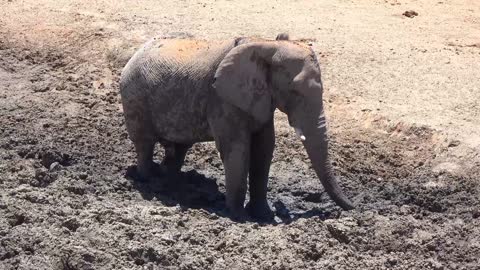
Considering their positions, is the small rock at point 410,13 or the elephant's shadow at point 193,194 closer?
the elephant's shadow at point 193,194

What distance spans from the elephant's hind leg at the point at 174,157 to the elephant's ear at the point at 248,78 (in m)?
1.54

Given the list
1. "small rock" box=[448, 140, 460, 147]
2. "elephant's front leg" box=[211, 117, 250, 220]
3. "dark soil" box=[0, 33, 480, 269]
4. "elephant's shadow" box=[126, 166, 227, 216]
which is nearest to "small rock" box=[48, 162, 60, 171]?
"dark soil" box=[0, 33, 480, 269]

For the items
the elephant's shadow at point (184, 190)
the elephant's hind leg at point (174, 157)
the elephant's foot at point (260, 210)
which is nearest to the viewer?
the elephant's foot at point (260, 210)

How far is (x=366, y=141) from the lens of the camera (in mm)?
10961

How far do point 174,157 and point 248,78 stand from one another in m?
1.80

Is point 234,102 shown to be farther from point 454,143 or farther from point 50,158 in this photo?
Result: point 454,143

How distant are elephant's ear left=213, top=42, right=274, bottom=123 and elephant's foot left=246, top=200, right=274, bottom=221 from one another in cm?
99

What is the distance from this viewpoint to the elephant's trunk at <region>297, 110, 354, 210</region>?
8.51 m

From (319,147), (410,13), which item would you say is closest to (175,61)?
(319,147)

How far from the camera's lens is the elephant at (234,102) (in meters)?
8.53

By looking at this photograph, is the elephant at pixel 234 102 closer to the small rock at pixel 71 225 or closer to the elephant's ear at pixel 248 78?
the elephant's ear at pixel 248 78

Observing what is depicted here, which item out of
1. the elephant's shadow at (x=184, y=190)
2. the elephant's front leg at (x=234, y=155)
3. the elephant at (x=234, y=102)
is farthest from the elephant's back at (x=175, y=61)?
the elephant's shadow at (x=184, y=190)

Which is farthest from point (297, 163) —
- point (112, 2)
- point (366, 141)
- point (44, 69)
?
point (112, 2)

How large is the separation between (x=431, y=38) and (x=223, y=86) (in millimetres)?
5942
